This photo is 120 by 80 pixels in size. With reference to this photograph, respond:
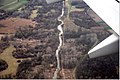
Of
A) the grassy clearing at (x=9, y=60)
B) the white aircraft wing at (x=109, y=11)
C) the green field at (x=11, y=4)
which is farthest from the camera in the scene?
the green field at (x=11, y=4)

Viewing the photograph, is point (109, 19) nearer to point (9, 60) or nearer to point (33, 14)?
point (9, 60)

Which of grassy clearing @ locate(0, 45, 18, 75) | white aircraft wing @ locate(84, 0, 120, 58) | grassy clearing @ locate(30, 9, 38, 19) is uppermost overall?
white aircraft wing @ locate(84, 0, 120, 58)

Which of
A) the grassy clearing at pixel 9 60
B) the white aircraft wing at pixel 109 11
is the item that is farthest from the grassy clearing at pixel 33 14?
the white aircraft wing at pixel 109 11

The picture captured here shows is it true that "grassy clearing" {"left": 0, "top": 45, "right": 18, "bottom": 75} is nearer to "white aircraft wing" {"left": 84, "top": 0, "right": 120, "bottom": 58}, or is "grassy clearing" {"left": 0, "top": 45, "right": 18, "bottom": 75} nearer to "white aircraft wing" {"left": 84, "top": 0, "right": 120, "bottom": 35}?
"white aircraft wing" {"left": 84, "top": 0, "right": 120, "bottom": 58}

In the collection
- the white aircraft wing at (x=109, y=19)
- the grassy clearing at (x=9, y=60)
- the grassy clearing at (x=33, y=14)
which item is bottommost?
the grassy clearing at (x=33, y=14)

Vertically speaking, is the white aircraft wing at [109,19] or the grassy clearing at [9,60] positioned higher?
the white aircraft wing at [109,19]

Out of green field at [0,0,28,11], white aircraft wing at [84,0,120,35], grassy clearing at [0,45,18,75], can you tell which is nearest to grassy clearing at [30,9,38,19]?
Answer: green field at [0,0,28,11]

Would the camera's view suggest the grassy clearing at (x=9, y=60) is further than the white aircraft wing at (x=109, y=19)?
Yes

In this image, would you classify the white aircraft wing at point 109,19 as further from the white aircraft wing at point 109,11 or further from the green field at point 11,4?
the green field at point 11,4
